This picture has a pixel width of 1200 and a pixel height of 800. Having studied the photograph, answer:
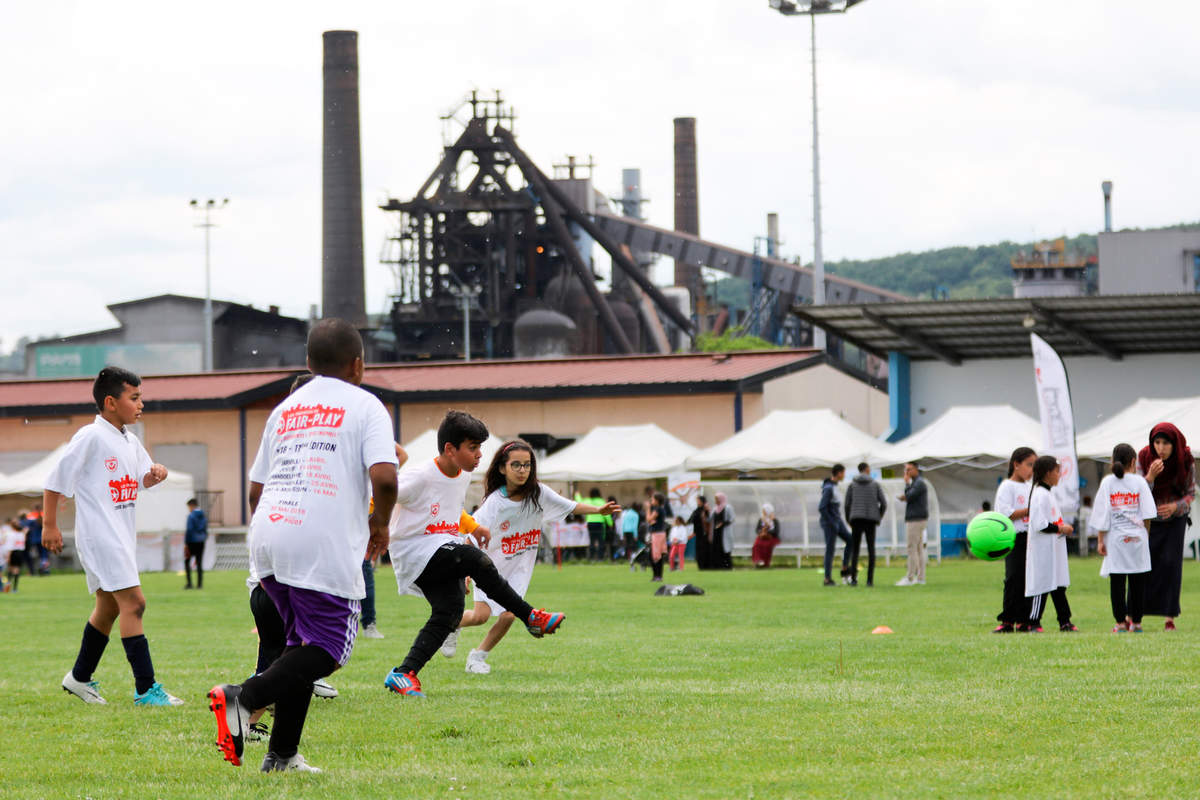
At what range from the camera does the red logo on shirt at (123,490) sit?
9.42 meters

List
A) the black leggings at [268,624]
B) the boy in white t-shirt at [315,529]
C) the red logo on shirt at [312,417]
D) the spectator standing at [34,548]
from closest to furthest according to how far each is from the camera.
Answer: the boy in white t-shirt at [315,529]
the red logo on shirt at [312,417]
the black leggings at [268,624]
the spectator standing at [34,548]

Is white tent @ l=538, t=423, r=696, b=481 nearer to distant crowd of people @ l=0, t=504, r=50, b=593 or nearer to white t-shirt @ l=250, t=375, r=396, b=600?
distant crowd of people @ l=0, t=504, r=50, b=593

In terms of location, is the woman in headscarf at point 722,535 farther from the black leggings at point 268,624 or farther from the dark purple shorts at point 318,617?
the dark purple shorts at point 318,617

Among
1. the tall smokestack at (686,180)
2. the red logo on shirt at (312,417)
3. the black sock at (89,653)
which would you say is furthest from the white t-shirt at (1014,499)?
the tall smokestack at (686,180)

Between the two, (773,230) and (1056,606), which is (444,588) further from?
(773,230)

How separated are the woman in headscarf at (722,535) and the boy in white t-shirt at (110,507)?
79.1ft

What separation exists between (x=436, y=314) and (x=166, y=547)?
114 ft

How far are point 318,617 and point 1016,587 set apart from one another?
9784 millimetres

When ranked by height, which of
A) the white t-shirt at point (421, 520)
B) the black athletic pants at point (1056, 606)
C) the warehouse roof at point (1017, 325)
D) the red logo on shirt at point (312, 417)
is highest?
the warehouse roof at point (1017, 325)

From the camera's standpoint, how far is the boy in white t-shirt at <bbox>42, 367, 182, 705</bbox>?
9328 millimetres

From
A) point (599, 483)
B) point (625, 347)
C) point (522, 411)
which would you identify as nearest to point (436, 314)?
point (625, 347)

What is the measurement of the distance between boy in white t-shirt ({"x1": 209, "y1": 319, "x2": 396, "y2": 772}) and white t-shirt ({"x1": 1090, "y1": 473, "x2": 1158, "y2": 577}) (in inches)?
375

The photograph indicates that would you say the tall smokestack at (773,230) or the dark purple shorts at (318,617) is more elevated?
the tall smokestack at (773,230)

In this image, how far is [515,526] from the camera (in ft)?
36.2
